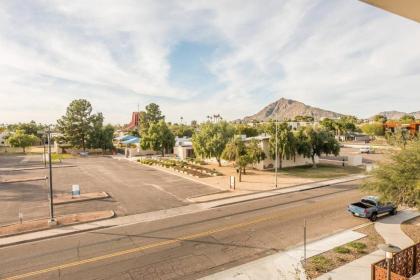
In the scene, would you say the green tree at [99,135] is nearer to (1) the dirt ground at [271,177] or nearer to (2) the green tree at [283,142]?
(1) the dirt ground at [271,177]

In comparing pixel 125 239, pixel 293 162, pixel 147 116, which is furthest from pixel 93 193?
pixel 147 116

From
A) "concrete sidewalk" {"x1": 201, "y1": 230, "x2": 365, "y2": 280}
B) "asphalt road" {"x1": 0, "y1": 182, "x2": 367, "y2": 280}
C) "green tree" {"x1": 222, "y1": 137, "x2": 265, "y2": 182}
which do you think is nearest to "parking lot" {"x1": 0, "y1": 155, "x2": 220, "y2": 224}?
"asphalt road" {"x1": 0, "y1": 182, "x2": 367, "y2": 280}

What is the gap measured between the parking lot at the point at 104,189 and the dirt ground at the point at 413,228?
52.9 feet

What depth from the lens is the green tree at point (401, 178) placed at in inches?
555

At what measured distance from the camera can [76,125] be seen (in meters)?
71.4

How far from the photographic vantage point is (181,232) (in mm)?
17266

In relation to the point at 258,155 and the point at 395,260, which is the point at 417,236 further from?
the point at 258,155

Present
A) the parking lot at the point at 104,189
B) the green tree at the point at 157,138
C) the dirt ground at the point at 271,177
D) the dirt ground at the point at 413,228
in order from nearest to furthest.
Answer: the dirt ground at the point at 413,228, the parking lot at the point at 104,189, the dirt ground at the point at 271,177, the green tree at the point at 157,138

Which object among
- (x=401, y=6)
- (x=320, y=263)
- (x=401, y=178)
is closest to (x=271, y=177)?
(x=401, y=178)

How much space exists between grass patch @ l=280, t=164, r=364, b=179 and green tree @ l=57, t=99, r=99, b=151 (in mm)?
53501

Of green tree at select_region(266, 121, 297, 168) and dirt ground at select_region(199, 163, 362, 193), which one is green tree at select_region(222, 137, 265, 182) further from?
green tree at select_region(266, 121, 297, 168)

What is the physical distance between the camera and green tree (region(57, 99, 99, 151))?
71062 millimetres

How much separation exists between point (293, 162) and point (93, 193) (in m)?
30.1

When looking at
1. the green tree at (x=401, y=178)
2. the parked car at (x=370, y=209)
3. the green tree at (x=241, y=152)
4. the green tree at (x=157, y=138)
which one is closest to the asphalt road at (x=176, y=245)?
the parked car at (x=370, y=209)
